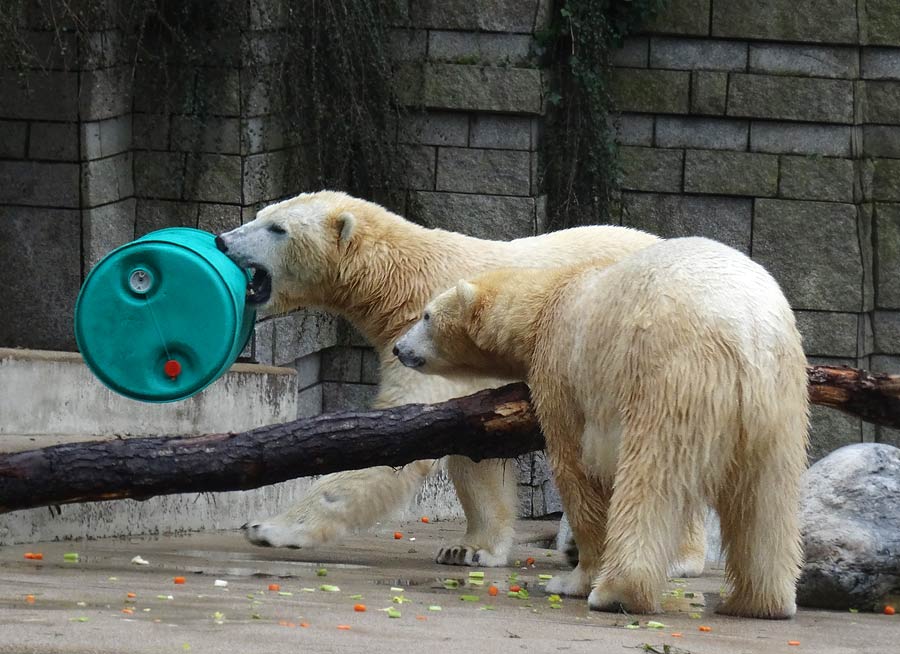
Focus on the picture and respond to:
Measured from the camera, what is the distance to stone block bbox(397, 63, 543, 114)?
809 centimetres

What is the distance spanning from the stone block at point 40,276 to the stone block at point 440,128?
6.41ft

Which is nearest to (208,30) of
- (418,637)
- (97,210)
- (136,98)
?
(136,98)

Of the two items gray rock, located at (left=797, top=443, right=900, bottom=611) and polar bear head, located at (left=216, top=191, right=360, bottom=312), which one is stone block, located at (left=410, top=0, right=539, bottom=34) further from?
gray rock, located at (left=797, top=443, right=900, bottom=611)

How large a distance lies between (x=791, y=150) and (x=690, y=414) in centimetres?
446

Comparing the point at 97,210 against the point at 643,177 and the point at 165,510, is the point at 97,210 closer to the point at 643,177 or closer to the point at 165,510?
the point at 165,510

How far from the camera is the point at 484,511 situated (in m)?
6.08

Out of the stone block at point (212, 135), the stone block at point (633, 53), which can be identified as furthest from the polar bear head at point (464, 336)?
the stone block at point (633, 53)

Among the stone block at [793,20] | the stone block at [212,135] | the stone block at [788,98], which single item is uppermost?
the stone block at [793,20]

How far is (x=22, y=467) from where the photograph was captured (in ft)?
16.0

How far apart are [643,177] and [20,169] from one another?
11.0 feet

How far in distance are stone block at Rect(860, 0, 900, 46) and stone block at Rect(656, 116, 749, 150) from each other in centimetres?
81

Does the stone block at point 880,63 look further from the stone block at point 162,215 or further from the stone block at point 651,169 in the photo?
the stone block at point 162,215

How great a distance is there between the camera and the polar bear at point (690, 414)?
4.18 meters

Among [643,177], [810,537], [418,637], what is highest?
[643,177]
